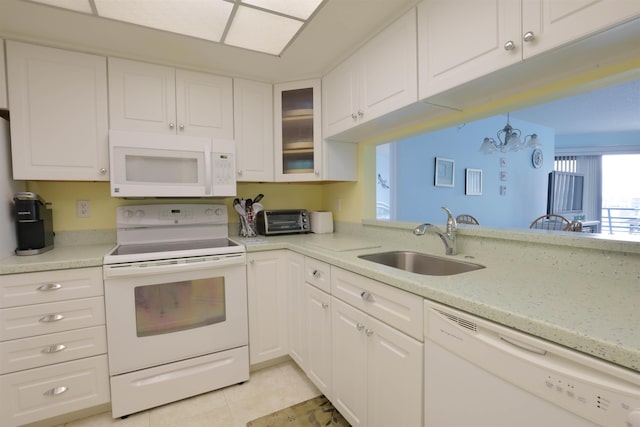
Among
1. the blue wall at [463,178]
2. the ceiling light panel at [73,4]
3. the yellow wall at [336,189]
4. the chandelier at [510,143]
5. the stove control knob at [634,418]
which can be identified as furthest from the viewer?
the blue wall at [463,178]

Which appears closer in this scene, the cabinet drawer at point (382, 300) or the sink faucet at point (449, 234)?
the cabinet drawer at point (382, 300)

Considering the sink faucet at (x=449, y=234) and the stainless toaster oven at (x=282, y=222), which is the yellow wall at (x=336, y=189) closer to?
the stainless toaster oven at (x=282, y=222)

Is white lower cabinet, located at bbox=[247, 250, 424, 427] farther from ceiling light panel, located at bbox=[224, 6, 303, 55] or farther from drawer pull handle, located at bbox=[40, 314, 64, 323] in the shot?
ceiling light panel, located at bbox=[224, 6, 303, 55]

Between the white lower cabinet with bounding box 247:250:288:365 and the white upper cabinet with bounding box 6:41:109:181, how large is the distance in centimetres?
115

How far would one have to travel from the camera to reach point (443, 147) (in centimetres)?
405

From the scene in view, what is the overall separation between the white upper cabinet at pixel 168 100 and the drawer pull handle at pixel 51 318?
45.6 inches

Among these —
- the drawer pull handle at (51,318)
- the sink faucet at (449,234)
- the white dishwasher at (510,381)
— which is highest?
the sink faucet at (449,234)

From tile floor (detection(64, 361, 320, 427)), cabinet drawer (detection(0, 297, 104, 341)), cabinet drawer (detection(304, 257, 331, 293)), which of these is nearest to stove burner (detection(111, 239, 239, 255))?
cabinet drawer (detection(0, 297, 104, 341))

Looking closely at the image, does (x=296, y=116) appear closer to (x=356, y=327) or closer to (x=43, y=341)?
(x=356, y=327)

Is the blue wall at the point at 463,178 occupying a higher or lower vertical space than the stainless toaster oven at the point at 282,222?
higher

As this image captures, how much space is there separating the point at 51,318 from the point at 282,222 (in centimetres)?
153

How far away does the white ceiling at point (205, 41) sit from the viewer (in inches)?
58.6

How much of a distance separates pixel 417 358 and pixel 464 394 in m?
0.18

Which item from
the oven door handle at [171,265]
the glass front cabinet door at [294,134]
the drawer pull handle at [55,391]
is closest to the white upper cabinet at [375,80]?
the glass front cabinet door at [294,134]
